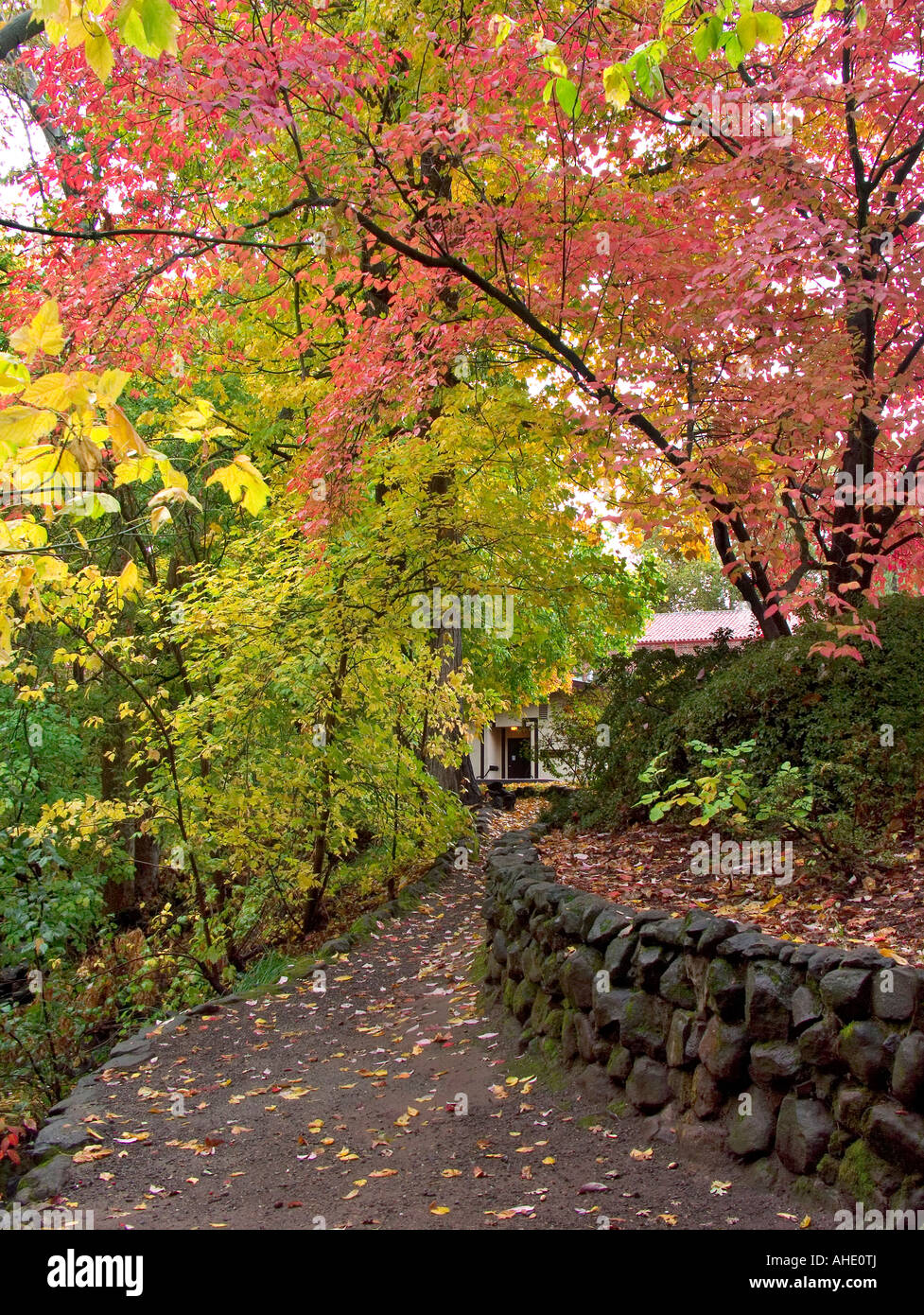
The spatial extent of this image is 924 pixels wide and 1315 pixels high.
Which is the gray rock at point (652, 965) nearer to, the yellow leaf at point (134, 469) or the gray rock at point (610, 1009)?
the gray rock at point (610, 1009)

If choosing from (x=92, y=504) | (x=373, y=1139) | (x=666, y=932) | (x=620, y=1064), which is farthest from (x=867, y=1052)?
(x=92, y=504)

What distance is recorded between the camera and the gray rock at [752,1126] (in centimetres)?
349

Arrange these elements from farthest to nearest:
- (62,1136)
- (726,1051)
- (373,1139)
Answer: (62,1136) < (373,1139) < (726,1051)

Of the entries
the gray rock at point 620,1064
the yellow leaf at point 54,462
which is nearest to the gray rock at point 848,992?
the gray rock at point 620,1064

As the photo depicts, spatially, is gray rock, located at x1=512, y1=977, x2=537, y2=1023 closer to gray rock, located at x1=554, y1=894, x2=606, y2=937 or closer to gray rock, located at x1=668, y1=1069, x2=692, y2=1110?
gray rock, located at x1=554, y1=894, x2=606, y2=937

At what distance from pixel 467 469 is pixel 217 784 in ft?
13.0

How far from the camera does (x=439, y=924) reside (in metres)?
8.83

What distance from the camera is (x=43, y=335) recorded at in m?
2.30

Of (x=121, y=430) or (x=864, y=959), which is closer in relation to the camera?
(x=121, y=430)

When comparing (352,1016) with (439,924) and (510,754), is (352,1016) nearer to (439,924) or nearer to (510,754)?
(439,924)

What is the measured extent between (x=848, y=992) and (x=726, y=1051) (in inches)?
25.6

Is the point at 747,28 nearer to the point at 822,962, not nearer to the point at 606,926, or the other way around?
the point at 822,962
